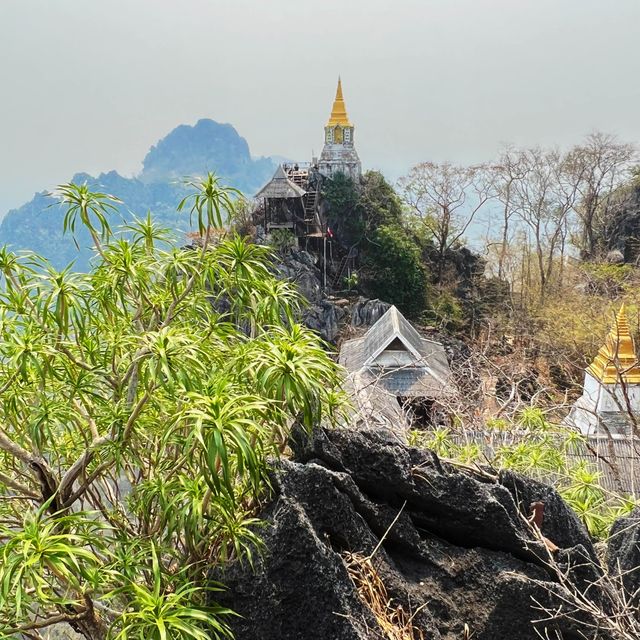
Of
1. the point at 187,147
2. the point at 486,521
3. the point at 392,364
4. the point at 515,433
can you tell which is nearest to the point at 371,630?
→ the point at 486,521

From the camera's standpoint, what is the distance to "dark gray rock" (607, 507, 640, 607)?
2.33 m

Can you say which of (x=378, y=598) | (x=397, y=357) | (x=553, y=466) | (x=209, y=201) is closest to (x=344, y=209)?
(x=397, y=357)

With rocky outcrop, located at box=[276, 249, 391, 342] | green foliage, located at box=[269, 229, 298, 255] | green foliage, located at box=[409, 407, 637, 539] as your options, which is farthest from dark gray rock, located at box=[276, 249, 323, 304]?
green foliage, located at box=[409, 407, 637, 539]

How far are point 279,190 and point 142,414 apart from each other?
20177mm

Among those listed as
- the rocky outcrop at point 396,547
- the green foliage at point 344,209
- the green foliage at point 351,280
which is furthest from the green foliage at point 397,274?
the rocky outcrop at point 396,547

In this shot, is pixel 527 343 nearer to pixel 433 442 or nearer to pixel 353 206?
pixel 353 206

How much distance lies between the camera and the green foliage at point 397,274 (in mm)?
21609

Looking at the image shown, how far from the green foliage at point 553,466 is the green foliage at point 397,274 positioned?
16797mm

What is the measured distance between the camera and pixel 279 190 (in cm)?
2162

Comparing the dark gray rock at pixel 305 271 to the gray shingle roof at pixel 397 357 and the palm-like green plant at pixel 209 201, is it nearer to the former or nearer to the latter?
the gray shingle roof at pixel 397 357

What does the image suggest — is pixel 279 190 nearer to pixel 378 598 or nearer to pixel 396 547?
pixel 396 547

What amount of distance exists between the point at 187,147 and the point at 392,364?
108177mm

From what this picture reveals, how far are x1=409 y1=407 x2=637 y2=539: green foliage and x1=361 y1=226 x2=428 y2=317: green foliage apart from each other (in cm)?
1680

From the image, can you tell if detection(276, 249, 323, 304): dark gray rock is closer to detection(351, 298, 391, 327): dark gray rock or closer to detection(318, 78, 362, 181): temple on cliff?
detection(351, 298, 391, 327): dark gray rock
